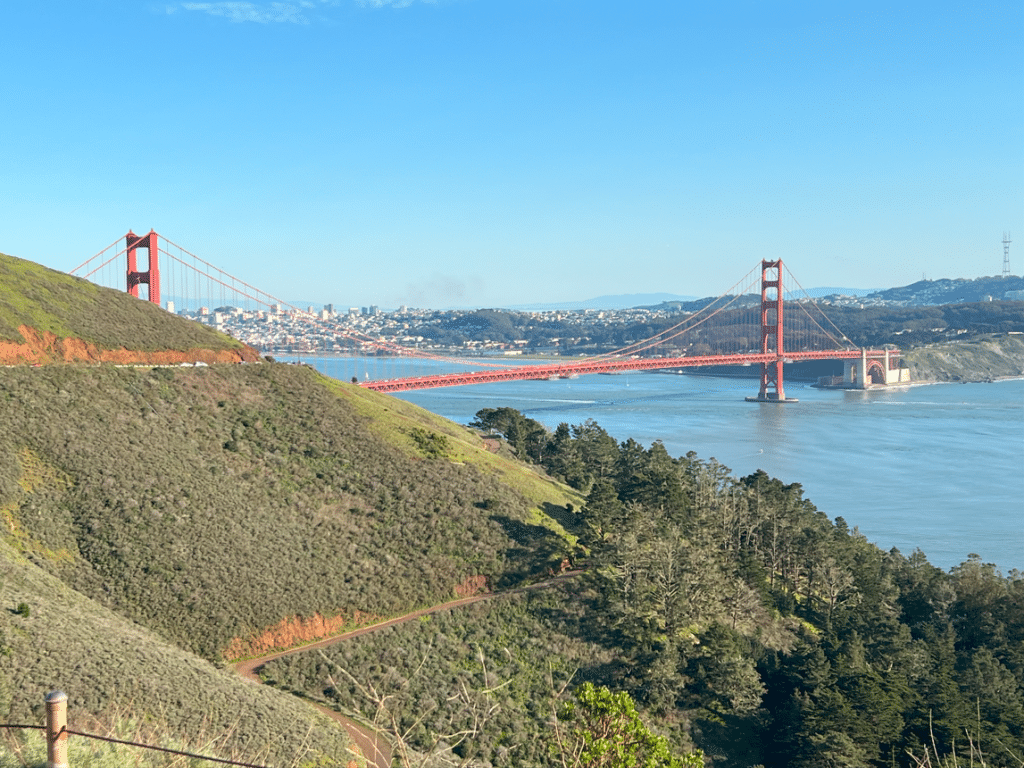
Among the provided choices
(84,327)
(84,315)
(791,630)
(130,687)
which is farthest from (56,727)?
(84,315)

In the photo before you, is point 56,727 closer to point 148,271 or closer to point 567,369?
point 148,271

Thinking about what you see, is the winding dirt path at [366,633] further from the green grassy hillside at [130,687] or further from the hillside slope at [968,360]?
the hillside slope at [968,360]

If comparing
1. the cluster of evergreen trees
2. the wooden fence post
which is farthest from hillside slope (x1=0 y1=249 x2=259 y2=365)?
the wooden fence post

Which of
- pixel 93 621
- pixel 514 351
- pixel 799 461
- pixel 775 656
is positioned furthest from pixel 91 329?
pixel 514 351

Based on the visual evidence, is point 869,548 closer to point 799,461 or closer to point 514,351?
point 799,461

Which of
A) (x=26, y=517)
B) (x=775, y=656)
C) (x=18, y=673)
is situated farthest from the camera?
(x=775, y=656)

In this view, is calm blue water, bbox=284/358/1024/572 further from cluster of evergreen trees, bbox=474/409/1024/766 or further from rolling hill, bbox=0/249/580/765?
rolling hill, bbox=0/249/580/765
